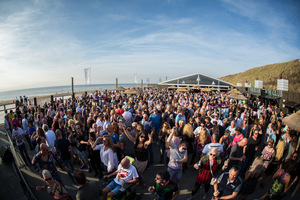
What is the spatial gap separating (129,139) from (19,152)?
408 cm

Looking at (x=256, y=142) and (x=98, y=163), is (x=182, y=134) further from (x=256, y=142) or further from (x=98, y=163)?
(x=98, y=163)

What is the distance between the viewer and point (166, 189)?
268cm

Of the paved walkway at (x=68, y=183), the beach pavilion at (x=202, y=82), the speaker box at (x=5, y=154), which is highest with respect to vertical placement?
the beach pavilion at (x=202, y=82)

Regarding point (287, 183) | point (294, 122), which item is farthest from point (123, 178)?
point (294, 122)

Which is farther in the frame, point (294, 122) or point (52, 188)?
point (294, 122)

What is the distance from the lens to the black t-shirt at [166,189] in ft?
8.79

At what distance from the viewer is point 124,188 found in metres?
3.10

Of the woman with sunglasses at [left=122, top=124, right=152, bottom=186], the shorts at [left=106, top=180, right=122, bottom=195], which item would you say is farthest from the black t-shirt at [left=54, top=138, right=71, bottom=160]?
the shorts at [left=106, top=180, right=122, bottom=195]

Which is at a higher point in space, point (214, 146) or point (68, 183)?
point (214, 146)

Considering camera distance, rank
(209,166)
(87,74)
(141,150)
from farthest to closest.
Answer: (87,74) → (141,150) → (209,166)

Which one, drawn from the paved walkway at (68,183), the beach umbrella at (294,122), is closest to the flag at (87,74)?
the paved walkway at (68,183)

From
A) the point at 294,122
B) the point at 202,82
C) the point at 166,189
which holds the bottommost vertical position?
the point at 166,189

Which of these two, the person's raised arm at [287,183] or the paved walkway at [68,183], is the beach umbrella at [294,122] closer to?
the paved walkway at [68,183]

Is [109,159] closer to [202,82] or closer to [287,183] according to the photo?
[287,183]
